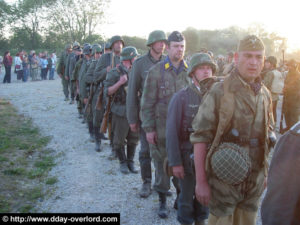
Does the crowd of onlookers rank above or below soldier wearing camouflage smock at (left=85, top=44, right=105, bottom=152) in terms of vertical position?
above

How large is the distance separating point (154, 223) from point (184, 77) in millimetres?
1898

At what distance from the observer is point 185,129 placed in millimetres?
3266

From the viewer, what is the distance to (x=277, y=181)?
140 cm

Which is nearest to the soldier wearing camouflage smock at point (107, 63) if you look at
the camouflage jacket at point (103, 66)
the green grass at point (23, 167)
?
the camouflage jacket at point (103, 66)

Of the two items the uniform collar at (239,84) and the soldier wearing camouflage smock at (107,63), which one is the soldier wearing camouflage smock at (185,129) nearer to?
the uniform collar at (239,84)

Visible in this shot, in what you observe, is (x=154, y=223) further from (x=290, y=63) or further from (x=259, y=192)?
(x=290, y=63)

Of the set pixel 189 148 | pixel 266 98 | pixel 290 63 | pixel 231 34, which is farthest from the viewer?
pixel 231 34

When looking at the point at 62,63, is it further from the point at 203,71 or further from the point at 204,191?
the point at 204,191

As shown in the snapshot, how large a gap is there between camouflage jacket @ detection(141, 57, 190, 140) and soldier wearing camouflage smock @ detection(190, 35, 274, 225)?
1.44m

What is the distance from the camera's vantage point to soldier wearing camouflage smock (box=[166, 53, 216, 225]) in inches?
123

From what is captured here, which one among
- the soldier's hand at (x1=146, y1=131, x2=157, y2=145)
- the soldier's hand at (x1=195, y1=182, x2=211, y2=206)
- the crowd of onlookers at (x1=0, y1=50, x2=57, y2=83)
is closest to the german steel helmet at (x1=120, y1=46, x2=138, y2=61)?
the soldier's hand at (x1=146, y1=131, x2=157, y2=145)

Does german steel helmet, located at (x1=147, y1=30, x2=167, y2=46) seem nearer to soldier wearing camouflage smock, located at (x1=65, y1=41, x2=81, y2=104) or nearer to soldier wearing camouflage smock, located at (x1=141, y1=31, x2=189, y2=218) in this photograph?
soldier wearing camouflage smock, located at (x1=141, y1=31, x2=189, y2=218)

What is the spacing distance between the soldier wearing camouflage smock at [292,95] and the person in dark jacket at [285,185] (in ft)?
→ 25.6

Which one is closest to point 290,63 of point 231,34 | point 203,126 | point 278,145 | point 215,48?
point 203,126
